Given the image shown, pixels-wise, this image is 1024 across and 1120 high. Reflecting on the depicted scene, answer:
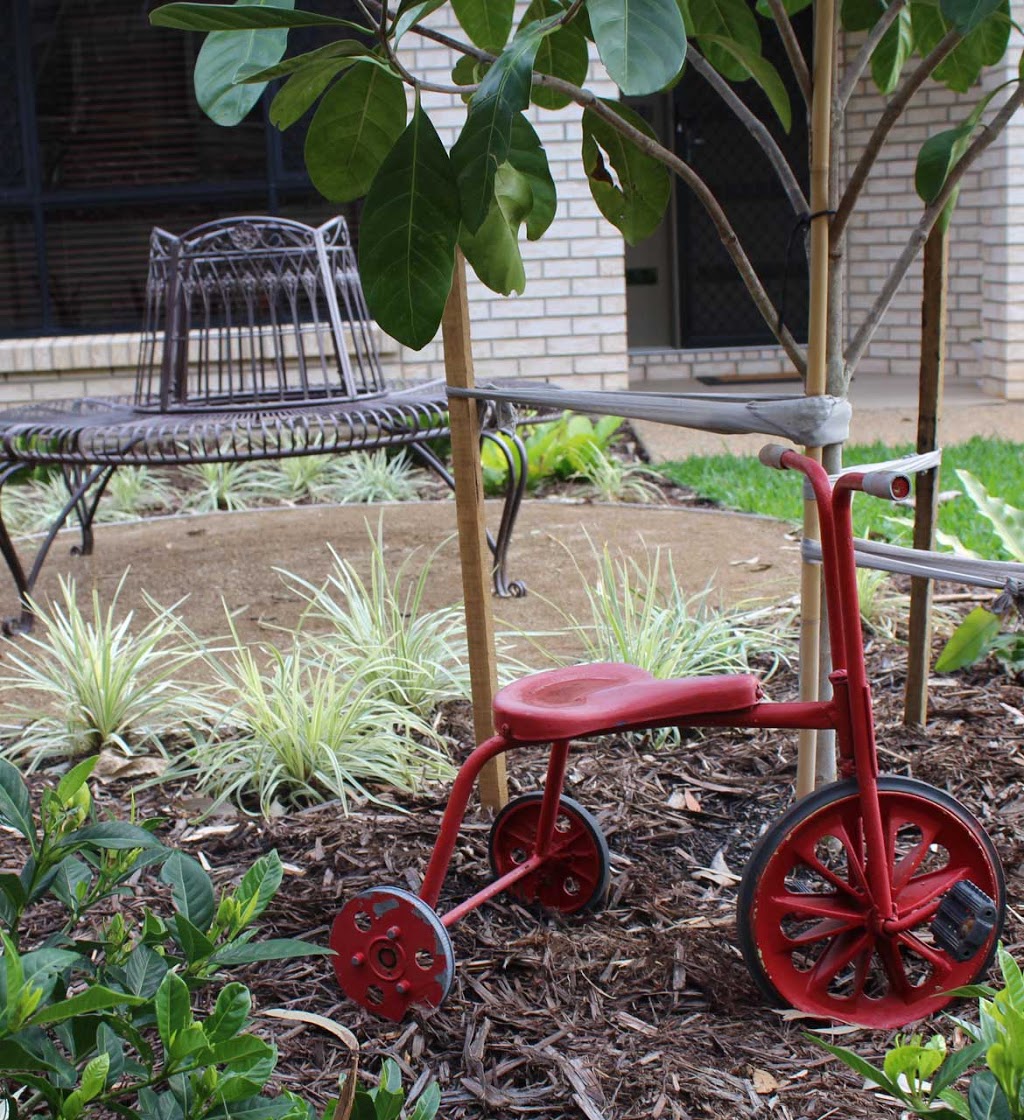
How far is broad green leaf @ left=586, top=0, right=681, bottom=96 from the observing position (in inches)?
47.4

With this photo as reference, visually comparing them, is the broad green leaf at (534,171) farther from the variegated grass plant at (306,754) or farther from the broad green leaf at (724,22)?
the variegated grass plant at (306,754)

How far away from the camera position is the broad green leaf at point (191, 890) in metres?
1.51

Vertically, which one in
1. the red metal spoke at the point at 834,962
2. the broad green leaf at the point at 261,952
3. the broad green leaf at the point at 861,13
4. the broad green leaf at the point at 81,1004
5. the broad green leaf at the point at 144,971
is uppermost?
the broad green leaf at the point at 861,13

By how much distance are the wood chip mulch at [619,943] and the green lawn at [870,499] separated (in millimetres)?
1721

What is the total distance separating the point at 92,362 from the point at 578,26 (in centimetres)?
648

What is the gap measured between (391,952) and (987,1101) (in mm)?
876

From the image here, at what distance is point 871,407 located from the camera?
8227 mm

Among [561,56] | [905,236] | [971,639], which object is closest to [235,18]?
[561,56]

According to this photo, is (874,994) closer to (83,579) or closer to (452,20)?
(83,579)

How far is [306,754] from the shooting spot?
2.76 metres

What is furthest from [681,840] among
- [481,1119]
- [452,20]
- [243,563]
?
[452,20]

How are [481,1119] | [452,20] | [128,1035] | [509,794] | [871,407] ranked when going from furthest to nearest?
1. [871,407]
2. [452,20]
3. [509,794]
4. [481,1119]
5. [128,1035]

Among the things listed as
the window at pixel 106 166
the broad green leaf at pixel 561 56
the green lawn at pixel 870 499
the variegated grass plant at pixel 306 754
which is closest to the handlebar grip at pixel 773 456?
the broad green leaf at pixel 561 56

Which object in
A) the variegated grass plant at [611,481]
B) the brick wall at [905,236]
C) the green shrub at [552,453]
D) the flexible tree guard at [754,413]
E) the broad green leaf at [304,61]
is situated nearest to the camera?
the broad green leaf at [304,61]
